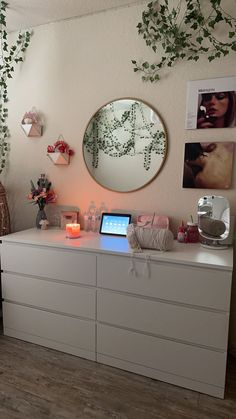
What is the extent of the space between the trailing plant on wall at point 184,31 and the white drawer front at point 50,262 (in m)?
1.28

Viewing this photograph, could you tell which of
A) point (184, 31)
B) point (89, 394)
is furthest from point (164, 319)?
point (184, 31)

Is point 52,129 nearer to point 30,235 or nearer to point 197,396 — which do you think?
point 30,235

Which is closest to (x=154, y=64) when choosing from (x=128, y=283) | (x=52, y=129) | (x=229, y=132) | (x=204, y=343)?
(x=229, y=132)

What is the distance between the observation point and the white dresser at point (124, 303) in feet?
5.07

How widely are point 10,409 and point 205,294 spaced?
3.79 feet

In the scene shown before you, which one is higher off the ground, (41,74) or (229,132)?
(41,74)

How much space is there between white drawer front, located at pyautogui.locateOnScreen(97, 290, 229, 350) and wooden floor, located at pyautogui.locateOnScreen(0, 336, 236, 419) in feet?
1.00

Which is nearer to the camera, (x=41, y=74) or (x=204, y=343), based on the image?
(x=204, y=343)

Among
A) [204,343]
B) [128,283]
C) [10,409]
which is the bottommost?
[10,409]

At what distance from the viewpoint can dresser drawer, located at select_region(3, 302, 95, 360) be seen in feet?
6.12

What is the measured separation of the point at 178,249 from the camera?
1754mm

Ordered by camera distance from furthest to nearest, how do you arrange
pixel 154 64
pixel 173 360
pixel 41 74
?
pixel 41 74 < pixel 154 64 < pixel 173 360

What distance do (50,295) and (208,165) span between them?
1324 mm

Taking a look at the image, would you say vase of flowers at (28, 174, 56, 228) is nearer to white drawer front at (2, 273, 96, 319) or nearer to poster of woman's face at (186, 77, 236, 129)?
white drawer front at (2, 273, 96, 319)
